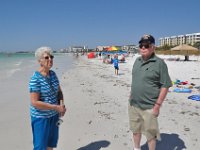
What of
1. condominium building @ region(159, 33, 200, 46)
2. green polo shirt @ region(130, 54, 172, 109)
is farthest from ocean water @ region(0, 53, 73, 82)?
condominium building @ region(159, 33, 200, 46)

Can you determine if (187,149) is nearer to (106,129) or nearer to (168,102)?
(106,129)

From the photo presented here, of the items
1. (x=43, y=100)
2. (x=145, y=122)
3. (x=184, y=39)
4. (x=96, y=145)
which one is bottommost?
(x=96, y=145)

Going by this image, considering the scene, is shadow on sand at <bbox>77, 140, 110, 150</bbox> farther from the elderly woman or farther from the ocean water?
the ocean water

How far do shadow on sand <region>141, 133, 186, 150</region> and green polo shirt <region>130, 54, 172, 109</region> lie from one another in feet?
4.04

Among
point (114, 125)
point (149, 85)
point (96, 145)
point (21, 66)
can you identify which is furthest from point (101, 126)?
point (21, 66)

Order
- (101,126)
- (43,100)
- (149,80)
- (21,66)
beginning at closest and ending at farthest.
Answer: (43,100) < (149,80) < (101,126) < (21,66)

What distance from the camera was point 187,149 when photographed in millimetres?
4004

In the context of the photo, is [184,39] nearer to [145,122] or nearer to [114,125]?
[114,125]

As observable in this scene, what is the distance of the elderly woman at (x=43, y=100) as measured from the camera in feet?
8.91

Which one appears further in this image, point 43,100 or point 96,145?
point 96,145

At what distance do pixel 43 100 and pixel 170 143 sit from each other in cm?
254

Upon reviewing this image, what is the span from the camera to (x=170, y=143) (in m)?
4.27

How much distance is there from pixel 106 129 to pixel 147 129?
1907 mm

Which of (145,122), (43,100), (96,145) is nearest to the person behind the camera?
(43,100)
